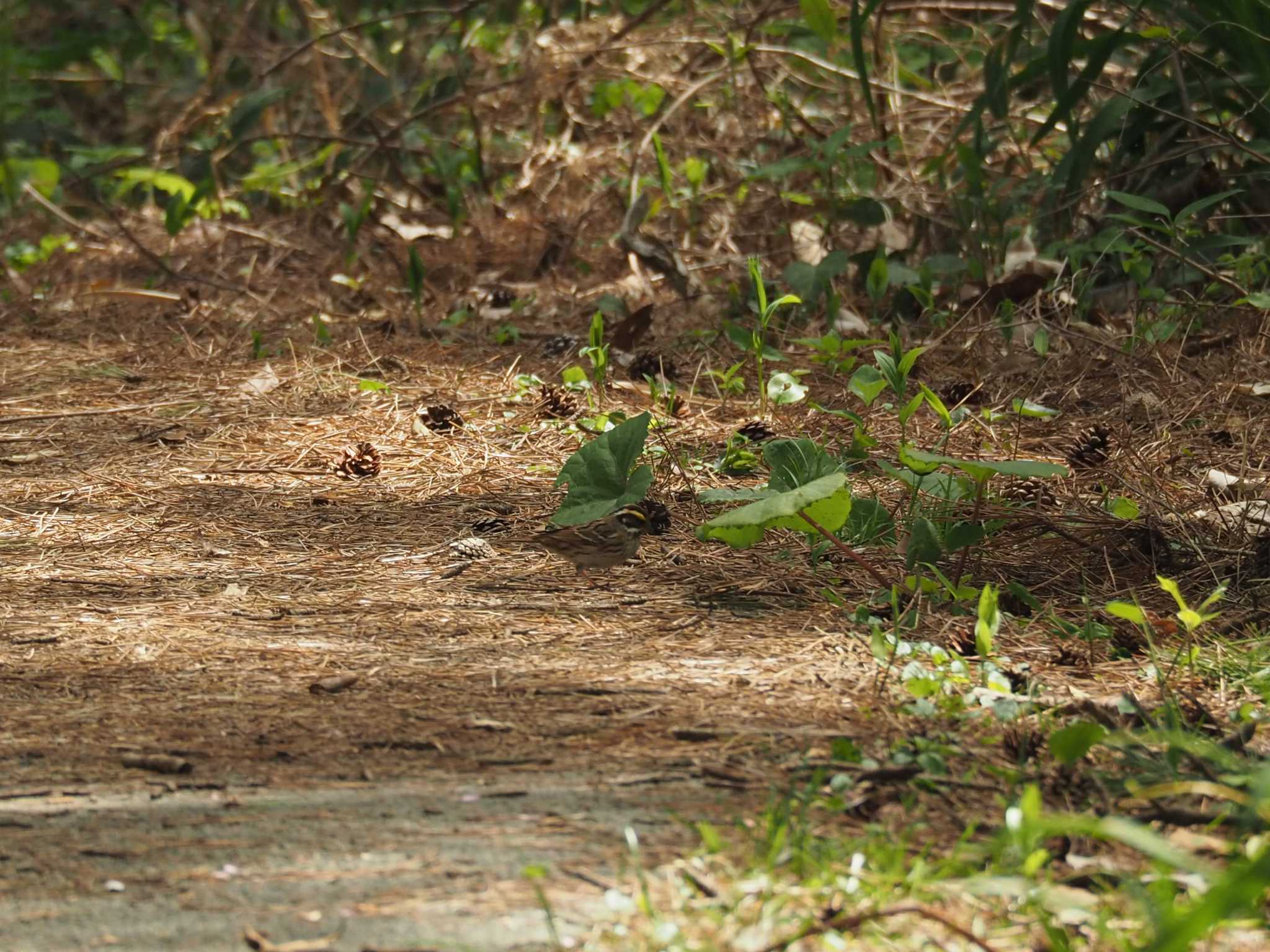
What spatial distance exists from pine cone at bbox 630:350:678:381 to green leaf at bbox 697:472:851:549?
1070 millimetres

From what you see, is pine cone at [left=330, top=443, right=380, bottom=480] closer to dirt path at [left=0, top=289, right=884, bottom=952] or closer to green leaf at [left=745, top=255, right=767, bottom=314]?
dirt path at [left=0, top=289, right=884, bottom=952]

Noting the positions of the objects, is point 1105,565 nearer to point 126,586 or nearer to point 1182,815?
point 1182,815

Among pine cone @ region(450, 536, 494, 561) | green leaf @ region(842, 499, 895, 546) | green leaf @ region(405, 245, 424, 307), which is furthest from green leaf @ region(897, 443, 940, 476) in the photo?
green leaf @ region(405, 245, 424, 307)

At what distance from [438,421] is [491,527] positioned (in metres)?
0.63

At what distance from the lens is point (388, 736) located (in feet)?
4.60

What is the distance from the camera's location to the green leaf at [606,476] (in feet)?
6.32

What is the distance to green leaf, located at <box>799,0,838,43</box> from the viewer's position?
345cm

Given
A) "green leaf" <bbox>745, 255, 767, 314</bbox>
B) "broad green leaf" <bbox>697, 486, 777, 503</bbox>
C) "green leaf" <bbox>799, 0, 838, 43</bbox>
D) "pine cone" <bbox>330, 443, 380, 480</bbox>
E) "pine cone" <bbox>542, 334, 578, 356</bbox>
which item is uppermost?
"green leaf" <bbox>799, 0, 838, 43</bbox>

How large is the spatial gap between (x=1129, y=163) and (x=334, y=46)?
390 cm

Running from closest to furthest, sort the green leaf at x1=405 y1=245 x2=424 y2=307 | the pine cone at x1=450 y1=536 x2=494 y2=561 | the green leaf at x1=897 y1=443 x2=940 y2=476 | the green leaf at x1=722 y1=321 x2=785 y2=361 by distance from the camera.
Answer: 1. the green leaf at x1=897 y1=443 x2=940 y2=476
2. the pine cone at x1=450 y1=536 x2=494 y2=561
3. the green leaf at x1=722 y1=321 x2=785 y2=361
4. the green leaf at x1=405 y1=245 x2=424 y2=307

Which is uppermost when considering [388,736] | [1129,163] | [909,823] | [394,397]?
[1129,163]

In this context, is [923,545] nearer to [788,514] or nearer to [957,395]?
[788,514]

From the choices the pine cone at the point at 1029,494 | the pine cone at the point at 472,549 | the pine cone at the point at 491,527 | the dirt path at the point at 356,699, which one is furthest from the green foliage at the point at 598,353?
the pine cone at the point at 1029,494

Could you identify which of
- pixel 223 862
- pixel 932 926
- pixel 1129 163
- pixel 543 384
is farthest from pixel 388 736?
pixel 1129 163
